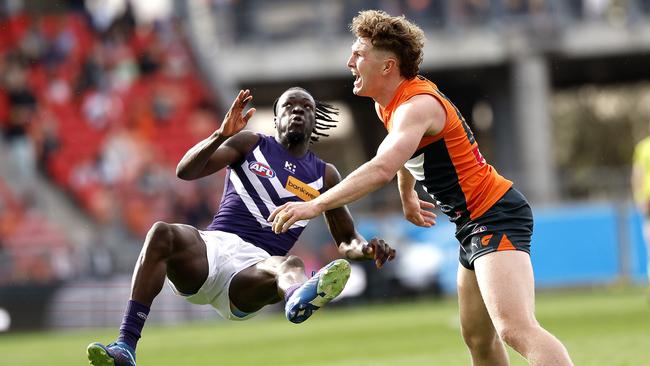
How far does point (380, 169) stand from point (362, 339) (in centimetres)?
891

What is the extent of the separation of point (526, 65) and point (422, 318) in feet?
40.5

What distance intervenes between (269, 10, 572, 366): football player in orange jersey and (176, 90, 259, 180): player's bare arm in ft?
2.46

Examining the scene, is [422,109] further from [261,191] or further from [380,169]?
[261,191]

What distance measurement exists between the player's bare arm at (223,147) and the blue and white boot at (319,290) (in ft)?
3.36

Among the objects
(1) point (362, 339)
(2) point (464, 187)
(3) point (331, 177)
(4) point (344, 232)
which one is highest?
(2) point (464, 187)

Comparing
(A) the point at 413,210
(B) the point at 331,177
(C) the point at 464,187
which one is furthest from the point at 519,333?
(B) the point at 331,177

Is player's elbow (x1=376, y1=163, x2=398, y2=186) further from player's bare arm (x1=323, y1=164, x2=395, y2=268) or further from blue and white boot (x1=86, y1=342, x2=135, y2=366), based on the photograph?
blue and white boot (x1=86, y1=342, x2=135, y2=366)

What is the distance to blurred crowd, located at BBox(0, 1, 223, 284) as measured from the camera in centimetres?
2103

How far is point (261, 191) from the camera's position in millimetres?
7605

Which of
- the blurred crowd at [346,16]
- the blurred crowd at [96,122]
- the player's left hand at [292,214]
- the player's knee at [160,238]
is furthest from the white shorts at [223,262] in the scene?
the blurred crowd at [346,16]

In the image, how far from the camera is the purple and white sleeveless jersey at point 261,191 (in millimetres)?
7594

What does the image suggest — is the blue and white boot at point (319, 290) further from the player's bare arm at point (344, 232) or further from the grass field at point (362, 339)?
the grass field at point (362, 339)

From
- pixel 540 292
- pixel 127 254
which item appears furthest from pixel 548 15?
pixel 127 254

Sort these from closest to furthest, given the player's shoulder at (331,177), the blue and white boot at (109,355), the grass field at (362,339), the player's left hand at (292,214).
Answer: the player's left hand at (292,214) → the blue and white boot at (109,355) → the player's shoulder at (331,177) → the grass field at (362,339)
